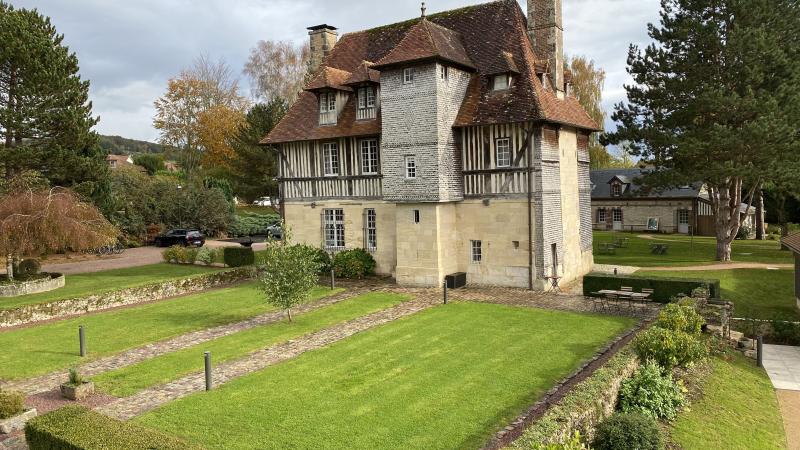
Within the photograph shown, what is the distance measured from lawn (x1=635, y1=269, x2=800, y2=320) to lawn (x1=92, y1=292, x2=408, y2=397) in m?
12.8

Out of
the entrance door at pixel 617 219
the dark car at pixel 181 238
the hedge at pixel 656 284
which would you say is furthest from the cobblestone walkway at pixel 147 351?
the entrance door at pixel 617 219

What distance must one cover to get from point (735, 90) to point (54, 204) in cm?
3120

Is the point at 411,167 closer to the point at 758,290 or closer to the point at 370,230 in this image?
the point at 370,230

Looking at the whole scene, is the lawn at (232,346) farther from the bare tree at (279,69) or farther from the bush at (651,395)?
the bare tree at (279,69)

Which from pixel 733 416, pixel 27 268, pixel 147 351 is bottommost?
pixel 733 416

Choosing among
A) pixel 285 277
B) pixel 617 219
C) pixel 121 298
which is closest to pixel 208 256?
pixel 121 298

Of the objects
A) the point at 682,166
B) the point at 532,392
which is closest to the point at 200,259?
the point at 532,392

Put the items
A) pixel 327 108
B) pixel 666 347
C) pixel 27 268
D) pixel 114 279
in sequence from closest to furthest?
1. pixel 666 347
2. pixel 27 268
3. pixel 327 108
4. pixel 114 279

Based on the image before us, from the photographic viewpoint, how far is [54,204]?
74.0 ft

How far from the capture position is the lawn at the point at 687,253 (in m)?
29.4

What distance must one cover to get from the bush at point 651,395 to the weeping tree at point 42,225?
838 inches

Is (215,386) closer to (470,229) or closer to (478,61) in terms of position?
(470,229)

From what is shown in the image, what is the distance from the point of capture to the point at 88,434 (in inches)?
325

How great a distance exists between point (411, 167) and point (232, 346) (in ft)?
35.2
